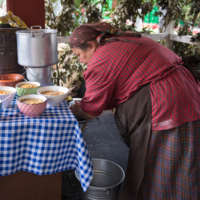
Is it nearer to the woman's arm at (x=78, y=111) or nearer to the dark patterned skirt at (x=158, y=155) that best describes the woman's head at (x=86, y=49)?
the woman's arm at (x=78, y=111)

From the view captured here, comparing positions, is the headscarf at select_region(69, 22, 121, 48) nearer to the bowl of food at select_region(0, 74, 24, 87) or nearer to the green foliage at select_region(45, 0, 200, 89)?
the bowl of food at select_region(0, 74, 24, 87)

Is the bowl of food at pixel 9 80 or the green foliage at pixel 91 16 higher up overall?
the green foliage at pixel 91 16

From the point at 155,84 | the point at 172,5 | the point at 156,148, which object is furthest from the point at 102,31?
the point at 172,5

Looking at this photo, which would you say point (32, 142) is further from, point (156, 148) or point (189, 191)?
point (189, 191)

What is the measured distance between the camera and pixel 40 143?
154 centimetres

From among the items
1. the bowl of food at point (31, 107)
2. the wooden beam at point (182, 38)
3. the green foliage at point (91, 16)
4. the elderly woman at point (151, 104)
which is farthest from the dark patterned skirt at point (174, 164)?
the wooden beam at point (182, 38)

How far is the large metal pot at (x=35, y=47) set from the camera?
6.77 feet

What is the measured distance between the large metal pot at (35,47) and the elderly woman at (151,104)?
0.32 meters

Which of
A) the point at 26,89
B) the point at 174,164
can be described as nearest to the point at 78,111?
the point at 26,89

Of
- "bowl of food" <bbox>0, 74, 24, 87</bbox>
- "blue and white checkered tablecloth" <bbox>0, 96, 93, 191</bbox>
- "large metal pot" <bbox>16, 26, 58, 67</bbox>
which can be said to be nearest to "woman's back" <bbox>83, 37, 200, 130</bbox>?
"blue and white checkered tablecloth" <bbox>0, 96, 93, 191</bbox>

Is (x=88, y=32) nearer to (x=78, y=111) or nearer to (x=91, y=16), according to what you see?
(x=78, y=111)

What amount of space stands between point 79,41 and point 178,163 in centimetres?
123

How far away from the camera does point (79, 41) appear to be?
6.33 ft

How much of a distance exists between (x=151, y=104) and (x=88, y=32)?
30.2 inches
